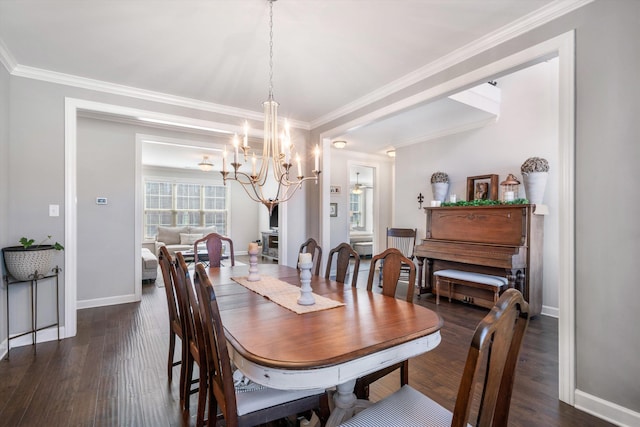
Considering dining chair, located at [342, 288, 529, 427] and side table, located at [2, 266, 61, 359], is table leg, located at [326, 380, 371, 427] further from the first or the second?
side table, located at [2, 266, 61, 359]

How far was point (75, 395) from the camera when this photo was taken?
83.0 inches

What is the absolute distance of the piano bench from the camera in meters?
3.73

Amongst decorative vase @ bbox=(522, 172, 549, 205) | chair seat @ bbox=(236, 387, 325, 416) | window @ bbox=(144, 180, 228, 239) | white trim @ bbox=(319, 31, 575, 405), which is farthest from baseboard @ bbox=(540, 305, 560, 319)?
window @ bbox=(144, 180, 228, 239)

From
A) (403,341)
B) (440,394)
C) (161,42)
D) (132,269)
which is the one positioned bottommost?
(440,394)

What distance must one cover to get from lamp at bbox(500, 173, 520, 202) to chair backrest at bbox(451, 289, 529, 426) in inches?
132

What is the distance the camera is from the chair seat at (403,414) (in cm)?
116

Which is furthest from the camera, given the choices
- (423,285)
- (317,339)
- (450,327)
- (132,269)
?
(423,285)

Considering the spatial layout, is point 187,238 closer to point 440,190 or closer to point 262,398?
point 440,190

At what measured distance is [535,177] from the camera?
3664mm

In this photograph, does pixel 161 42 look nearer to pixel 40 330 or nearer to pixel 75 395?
pixel 75 395

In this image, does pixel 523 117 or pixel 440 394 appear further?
pixel 523 117

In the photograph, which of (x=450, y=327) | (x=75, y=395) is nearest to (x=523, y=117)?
(x=450, y=327)

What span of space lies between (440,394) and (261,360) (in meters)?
1.63

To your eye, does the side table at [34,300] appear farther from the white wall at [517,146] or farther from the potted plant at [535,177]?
the potted plant at [535,177]
